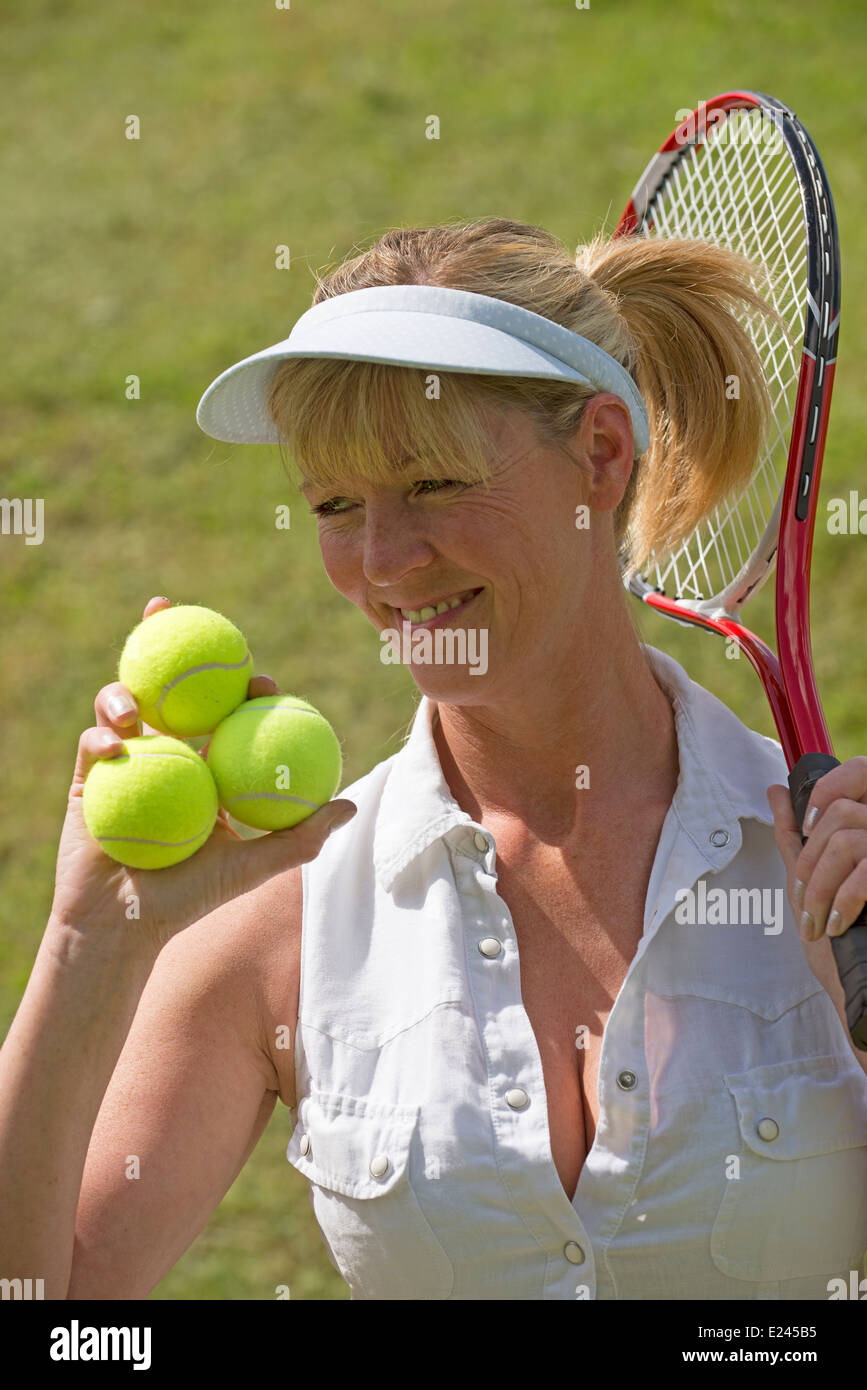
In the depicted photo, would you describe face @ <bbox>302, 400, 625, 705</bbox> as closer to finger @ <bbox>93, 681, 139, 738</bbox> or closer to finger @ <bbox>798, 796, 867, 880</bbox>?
finger @ <bbox>93, 681, 139, 738</bbox>

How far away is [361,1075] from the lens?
2174mm

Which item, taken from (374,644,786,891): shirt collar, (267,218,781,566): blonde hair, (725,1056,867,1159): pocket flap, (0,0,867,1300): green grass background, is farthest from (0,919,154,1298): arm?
(0,0,867,1300): green grass background

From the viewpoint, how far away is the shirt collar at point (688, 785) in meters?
2.28

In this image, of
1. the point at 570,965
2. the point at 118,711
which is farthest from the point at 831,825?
the point at 118,711

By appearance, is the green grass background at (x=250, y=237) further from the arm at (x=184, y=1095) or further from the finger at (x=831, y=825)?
the finger at (x=831, y=825)

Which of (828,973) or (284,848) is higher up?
(284,848)

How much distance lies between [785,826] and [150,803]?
2.95 ft

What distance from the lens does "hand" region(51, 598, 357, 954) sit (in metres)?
2.02

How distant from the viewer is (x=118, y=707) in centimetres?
203

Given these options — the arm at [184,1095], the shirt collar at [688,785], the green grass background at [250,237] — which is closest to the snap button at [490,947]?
the shirt collar at [688,785]

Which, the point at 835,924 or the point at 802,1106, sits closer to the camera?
the point at 835,924

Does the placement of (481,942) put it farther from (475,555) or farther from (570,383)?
(570,383)

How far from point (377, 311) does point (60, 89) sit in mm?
7632
